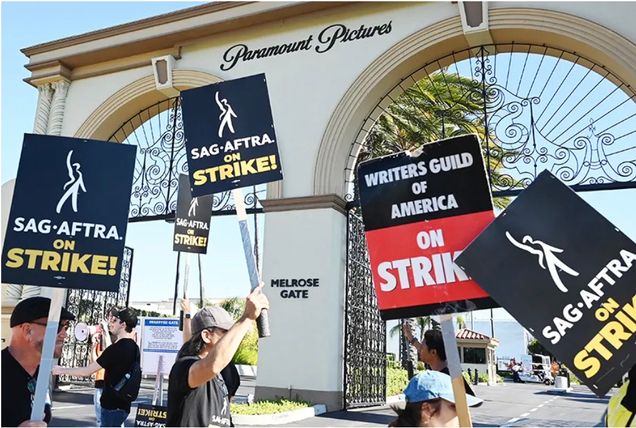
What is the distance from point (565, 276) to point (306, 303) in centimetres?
808

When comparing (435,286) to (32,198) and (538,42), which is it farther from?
(538,42)

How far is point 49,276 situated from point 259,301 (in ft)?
4.53

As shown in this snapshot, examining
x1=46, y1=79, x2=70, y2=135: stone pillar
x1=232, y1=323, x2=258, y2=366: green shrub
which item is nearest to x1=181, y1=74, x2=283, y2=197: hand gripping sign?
x1=46, y1=79, x2=70, y2=135: stone pillar

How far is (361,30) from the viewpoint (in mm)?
11305

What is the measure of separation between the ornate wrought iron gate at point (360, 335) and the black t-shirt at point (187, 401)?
25.1 ft

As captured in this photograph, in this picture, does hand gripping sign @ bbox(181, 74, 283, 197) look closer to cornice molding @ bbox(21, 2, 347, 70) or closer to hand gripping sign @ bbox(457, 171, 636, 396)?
hand gripping sign @ bbox(457, 171, 636, 396)

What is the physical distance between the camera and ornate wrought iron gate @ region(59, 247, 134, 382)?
14688mm

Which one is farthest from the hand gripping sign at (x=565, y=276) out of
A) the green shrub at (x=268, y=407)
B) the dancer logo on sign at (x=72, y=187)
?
the green shrub at (x=268, y=407)

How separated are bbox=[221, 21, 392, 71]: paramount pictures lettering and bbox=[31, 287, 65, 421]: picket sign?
9.30 metres

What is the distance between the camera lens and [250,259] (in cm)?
358

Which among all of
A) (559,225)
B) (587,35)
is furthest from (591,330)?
(587,35)

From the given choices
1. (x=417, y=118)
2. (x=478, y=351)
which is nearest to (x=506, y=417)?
(x=417, y=118)

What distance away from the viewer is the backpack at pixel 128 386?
4.99 m

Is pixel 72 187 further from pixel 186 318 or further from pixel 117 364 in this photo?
pixel 117 364
